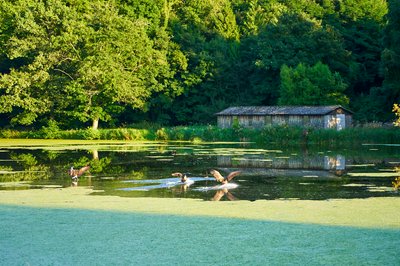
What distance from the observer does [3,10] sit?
69312 millimetres

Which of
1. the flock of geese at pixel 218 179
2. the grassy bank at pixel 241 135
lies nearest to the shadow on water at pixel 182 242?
the flock of geese at pixel 218 179

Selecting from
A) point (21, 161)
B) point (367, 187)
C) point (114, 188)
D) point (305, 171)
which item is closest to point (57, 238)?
point (114, 188)

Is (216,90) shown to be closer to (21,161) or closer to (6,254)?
(21,161)

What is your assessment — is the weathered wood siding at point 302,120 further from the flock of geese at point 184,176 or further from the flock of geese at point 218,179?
the flock of geese at point 218,179

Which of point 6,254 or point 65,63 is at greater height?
point 65,63

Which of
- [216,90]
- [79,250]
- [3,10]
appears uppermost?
[3,10]

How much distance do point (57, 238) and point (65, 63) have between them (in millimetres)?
56165

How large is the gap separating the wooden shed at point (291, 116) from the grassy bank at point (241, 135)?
→ 498 centimetres

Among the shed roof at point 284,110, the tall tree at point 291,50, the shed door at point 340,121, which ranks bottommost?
the shed door at point 340,121

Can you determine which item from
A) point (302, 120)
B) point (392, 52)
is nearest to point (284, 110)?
point (302, 120)

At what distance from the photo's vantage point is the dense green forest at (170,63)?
64375 mm

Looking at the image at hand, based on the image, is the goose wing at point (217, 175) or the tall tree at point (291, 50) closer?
the goose wing at point (217, 175)

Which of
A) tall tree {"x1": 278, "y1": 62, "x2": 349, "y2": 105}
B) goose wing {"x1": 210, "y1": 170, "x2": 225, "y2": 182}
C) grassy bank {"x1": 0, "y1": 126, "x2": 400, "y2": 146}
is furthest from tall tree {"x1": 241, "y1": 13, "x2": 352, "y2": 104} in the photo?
goose wing {"x1": 210, "y1": 170, "x2": 225, "y2": 182}

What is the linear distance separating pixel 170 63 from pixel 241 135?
21.7 meters
